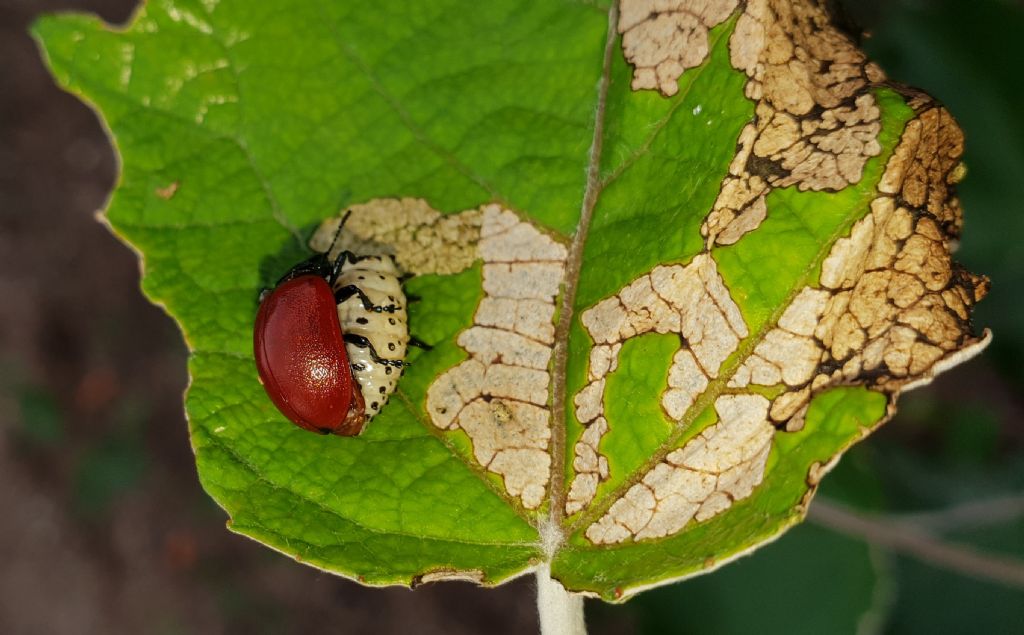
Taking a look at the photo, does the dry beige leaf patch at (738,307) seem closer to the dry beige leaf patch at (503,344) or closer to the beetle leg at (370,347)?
the dry beige leaf patch at (503,344)

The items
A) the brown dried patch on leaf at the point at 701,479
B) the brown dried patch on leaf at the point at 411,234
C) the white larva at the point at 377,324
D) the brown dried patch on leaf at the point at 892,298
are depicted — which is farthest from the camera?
the white larva at the point at 377,324

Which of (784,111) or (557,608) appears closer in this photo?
(784,111)

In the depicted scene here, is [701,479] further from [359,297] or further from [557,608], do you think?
[359,297]

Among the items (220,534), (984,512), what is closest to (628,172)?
(984,512)

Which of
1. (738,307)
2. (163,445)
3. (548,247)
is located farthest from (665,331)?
(163,445)

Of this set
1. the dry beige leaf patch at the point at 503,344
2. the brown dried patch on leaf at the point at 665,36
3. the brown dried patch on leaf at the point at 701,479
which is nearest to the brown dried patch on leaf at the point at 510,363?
the dry beige leaf patch at the point at 503,344
